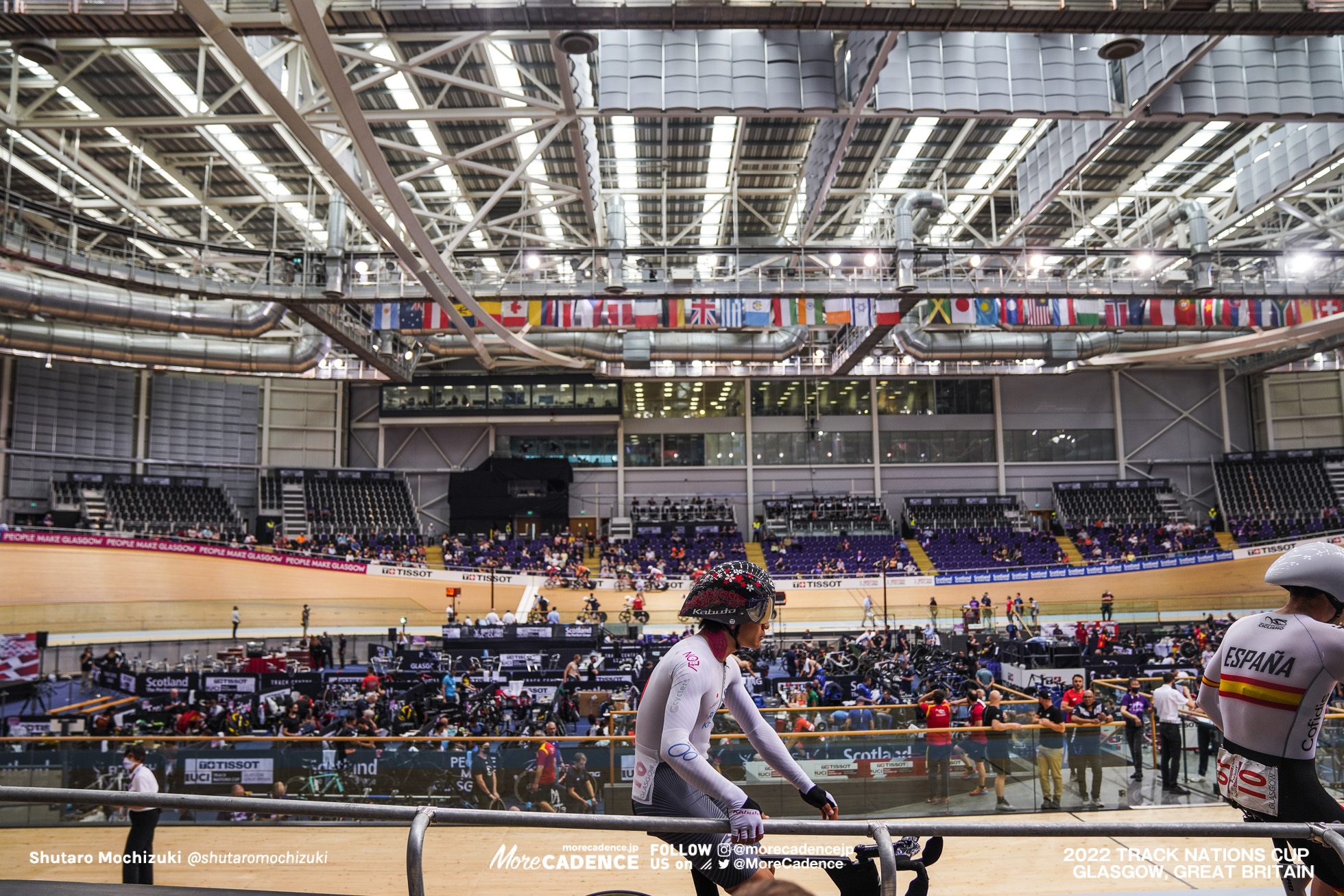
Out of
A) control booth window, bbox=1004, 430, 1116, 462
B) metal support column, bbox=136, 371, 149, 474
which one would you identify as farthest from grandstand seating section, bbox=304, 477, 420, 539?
control booth window, bbox=1004, 430, 1116, 462

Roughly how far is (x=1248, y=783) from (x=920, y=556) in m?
35.3

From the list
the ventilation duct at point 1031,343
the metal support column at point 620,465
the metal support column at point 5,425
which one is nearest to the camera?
the ventilation duct at point 1031,343

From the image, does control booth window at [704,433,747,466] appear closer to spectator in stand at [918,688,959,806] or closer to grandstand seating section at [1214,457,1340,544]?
grandstand seating section at [1214,457,1340,544]

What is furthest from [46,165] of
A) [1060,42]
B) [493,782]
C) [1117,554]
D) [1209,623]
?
[1117,554]

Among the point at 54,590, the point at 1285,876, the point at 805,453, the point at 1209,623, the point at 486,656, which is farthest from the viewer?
the point at 805,453

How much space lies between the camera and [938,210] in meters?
22.2

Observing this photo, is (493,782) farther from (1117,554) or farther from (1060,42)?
(1117,554)

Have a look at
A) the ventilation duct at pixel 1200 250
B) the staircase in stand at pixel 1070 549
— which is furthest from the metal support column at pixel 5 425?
the staircase in stand at pixel 1070 549

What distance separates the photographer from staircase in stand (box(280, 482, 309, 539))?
36781 millimetres

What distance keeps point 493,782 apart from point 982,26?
10260 millimetres

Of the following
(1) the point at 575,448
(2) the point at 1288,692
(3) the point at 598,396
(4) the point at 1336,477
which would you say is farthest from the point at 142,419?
(4) the point at 1336,477

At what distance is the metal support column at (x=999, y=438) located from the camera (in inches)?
1641

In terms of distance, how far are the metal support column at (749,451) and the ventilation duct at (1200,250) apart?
74.0 feet

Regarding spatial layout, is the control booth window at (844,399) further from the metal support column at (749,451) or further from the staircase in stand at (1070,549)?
the staircase in stand at (1070,549)
